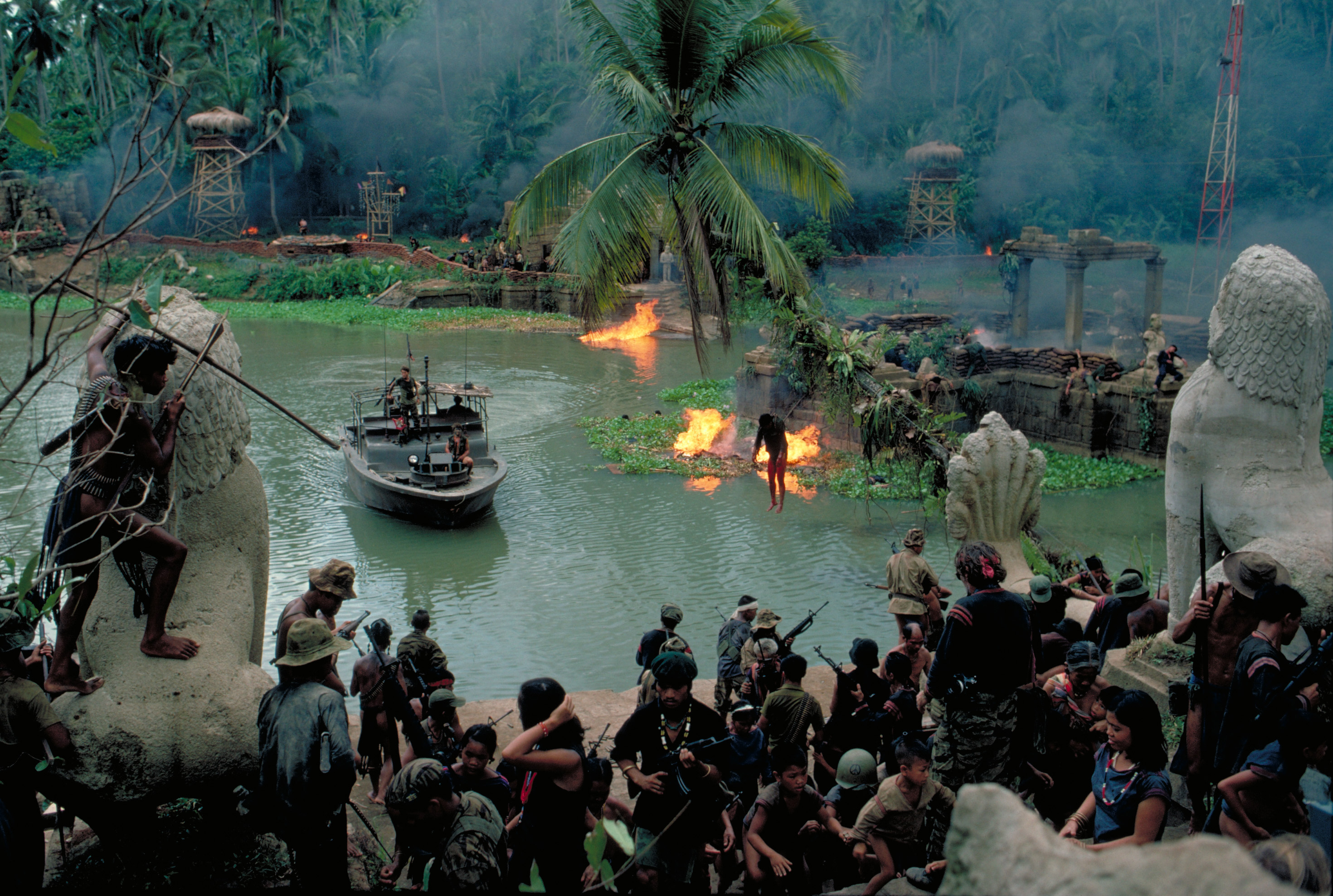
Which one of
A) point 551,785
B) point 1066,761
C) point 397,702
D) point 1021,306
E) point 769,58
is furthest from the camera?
point 1021,306

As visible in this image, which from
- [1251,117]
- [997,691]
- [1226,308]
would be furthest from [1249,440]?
[1251,117]

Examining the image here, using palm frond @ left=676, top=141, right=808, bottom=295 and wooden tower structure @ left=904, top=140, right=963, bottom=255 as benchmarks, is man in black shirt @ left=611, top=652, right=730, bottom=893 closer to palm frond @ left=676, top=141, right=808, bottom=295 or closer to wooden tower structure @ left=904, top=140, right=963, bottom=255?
palm frond @ left=676, top=141, right=808, bottom=295

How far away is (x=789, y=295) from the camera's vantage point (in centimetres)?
1124

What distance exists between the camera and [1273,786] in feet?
11.8

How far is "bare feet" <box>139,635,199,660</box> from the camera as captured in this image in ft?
14.8

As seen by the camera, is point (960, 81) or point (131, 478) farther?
point (960, 81)

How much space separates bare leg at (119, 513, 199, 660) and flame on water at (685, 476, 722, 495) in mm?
11693

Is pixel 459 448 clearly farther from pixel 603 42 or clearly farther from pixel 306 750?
pixel 306 750

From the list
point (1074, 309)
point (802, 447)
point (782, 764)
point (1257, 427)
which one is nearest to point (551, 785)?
point (782, 764)

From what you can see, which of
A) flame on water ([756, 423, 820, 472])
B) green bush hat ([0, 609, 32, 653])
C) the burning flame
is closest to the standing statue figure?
green bush hat ([0, 609, 32, 653])

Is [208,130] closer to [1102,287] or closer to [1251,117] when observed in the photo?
[1102,287]

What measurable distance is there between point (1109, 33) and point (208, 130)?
128ft

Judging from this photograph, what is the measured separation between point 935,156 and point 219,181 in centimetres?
2738

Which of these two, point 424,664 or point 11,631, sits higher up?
point 11,631
